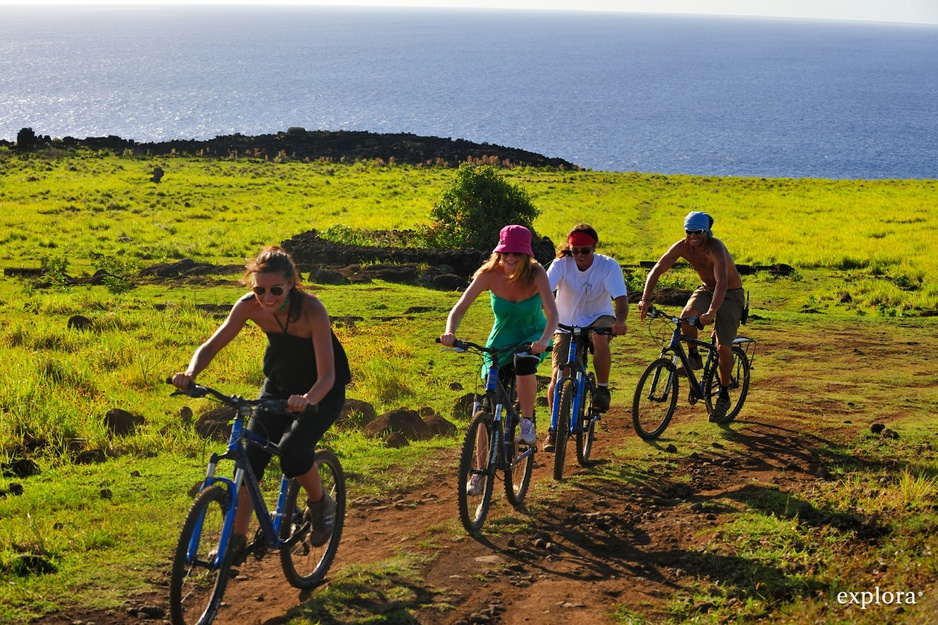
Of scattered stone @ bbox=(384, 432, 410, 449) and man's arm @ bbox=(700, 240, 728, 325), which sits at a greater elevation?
man's arm @ bbox=(700, 240, 728, 325)

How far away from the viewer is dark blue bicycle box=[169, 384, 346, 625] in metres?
5.12

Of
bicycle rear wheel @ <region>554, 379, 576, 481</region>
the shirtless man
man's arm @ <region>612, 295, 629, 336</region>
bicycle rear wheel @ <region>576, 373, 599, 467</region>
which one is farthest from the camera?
the shirtless man

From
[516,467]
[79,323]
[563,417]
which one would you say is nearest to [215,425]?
[516,467]

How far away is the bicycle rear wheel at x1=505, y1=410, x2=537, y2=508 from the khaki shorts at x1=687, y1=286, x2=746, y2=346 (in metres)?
2.69

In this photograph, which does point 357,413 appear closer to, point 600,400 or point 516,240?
point 600,400

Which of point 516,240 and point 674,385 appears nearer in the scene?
point 516,240

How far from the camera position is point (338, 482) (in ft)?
20.9

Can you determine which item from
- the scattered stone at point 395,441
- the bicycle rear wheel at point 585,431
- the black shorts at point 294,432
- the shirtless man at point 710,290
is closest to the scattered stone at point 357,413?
the scattered stone at point 395,441

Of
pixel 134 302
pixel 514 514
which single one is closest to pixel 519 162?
pixel 134 302

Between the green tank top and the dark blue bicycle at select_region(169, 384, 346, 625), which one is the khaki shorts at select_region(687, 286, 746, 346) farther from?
the dark blue bicycle at select_region(169, 384, 346, 625)

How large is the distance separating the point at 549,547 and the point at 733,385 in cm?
419

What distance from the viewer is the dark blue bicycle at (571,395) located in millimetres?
8156

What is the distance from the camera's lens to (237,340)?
15617 millimetres
